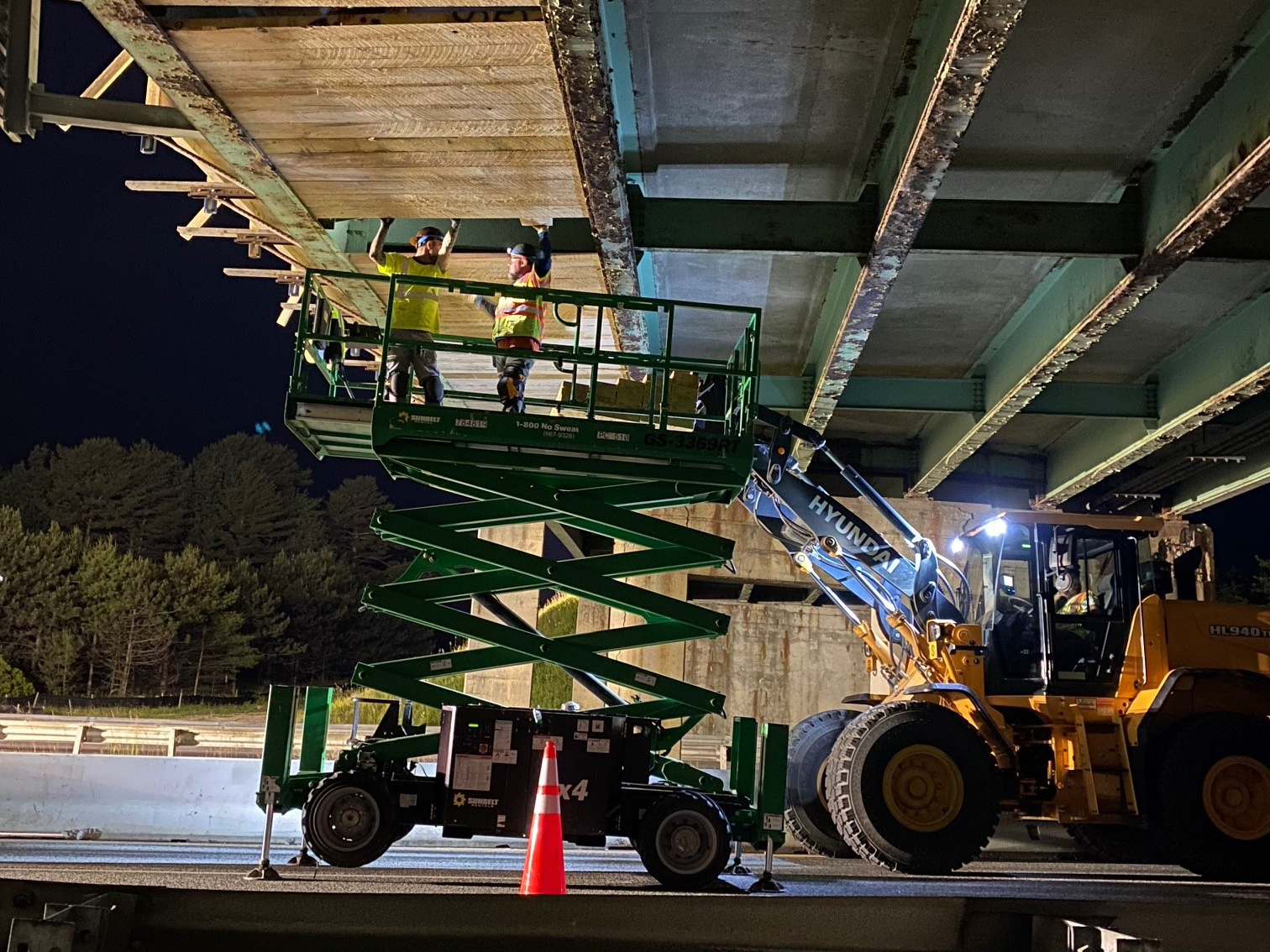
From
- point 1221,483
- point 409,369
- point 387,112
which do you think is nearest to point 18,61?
point 387,112

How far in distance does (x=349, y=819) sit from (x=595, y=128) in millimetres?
5058

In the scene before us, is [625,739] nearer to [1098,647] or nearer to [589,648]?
[589,648]

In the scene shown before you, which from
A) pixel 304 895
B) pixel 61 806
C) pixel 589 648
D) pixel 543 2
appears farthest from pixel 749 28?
pixel 61 806

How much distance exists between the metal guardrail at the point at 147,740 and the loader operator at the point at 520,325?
312 inches

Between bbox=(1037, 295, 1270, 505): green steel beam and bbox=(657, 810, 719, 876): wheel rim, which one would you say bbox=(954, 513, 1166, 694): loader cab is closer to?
bbox=(1037, 295, 1270, 505): green steel beam

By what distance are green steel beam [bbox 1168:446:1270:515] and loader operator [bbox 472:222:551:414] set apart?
36.1 feet

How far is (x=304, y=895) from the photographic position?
486 centimetres

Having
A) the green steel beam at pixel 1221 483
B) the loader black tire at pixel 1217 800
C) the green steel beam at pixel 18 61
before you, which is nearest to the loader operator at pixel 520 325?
the green steel beam at pixel 18 61

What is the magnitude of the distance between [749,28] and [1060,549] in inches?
223

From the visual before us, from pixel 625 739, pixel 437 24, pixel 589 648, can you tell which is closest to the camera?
pixel 437 24

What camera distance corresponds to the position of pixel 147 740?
16.3m

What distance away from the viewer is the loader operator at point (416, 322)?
334 inches

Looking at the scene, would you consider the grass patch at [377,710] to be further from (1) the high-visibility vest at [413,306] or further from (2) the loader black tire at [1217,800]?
(2) the loader black tire at [1217,800]

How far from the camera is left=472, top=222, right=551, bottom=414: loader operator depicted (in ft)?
28.6
